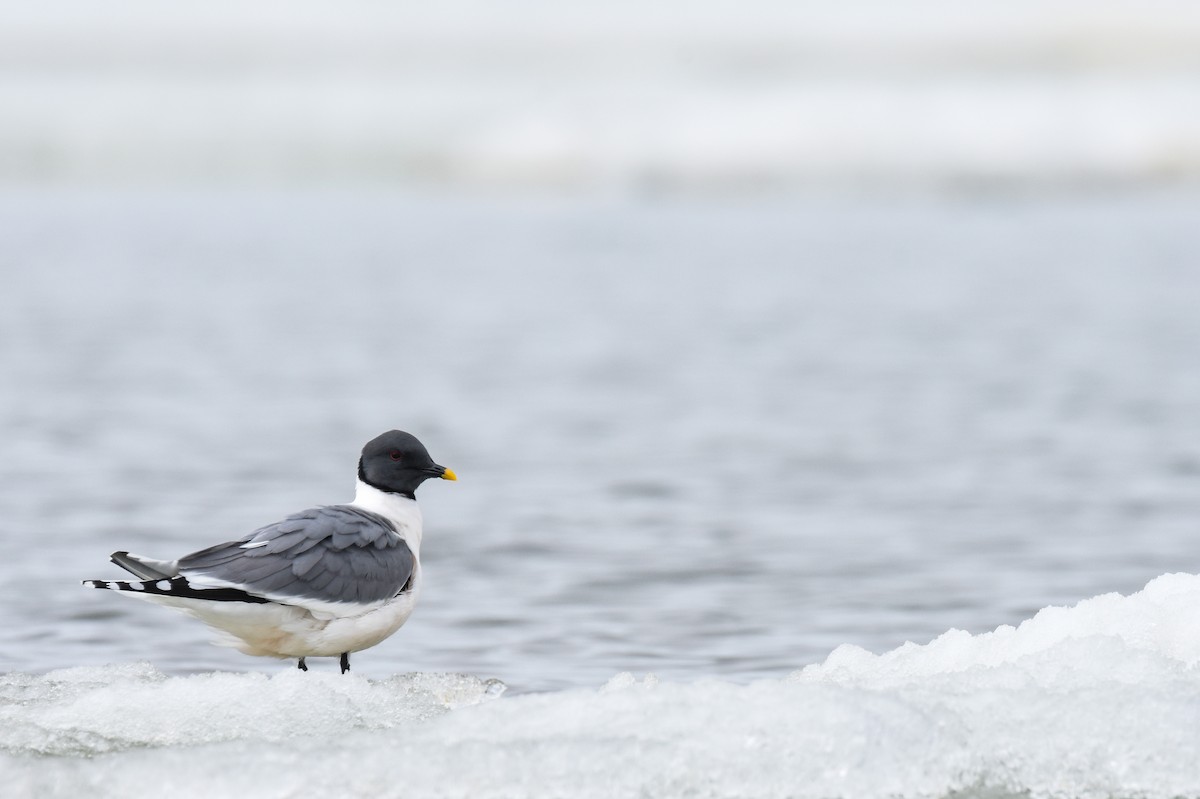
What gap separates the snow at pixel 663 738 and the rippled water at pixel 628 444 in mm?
1443

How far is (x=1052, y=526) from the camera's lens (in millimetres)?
10016

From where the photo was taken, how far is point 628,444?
43.5 feet

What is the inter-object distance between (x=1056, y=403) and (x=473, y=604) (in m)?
8.37

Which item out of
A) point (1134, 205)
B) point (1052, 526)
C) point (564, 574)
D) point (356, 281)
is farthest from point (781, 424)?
point (1134, 205)

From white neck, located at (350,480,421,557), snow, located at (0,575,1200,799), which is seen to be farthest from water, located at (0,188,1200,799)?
white neck, located at (350,480,421,557)

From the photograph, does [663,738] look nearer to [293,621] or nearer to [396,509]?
[293,621]

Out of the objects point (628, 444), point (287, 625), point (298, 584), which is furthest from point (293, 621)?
point (628, 444)

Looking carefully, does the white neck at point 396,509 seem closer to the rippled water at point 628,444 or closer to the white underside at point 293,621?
the white underside at point 293,621

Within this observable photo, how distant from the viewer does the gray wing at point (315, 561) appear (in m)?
6.18

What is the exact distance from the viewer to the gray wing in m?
6.18

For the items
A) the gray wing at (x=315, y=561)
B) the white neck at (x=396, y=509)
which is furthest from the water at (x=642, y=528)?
the white neck at (x=396, y=509)

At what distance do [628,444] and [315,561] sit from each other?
279 inches

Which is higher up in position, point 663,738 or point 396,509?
point 396,509

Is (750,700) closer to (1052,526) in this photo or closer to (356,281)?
(1052,526)
